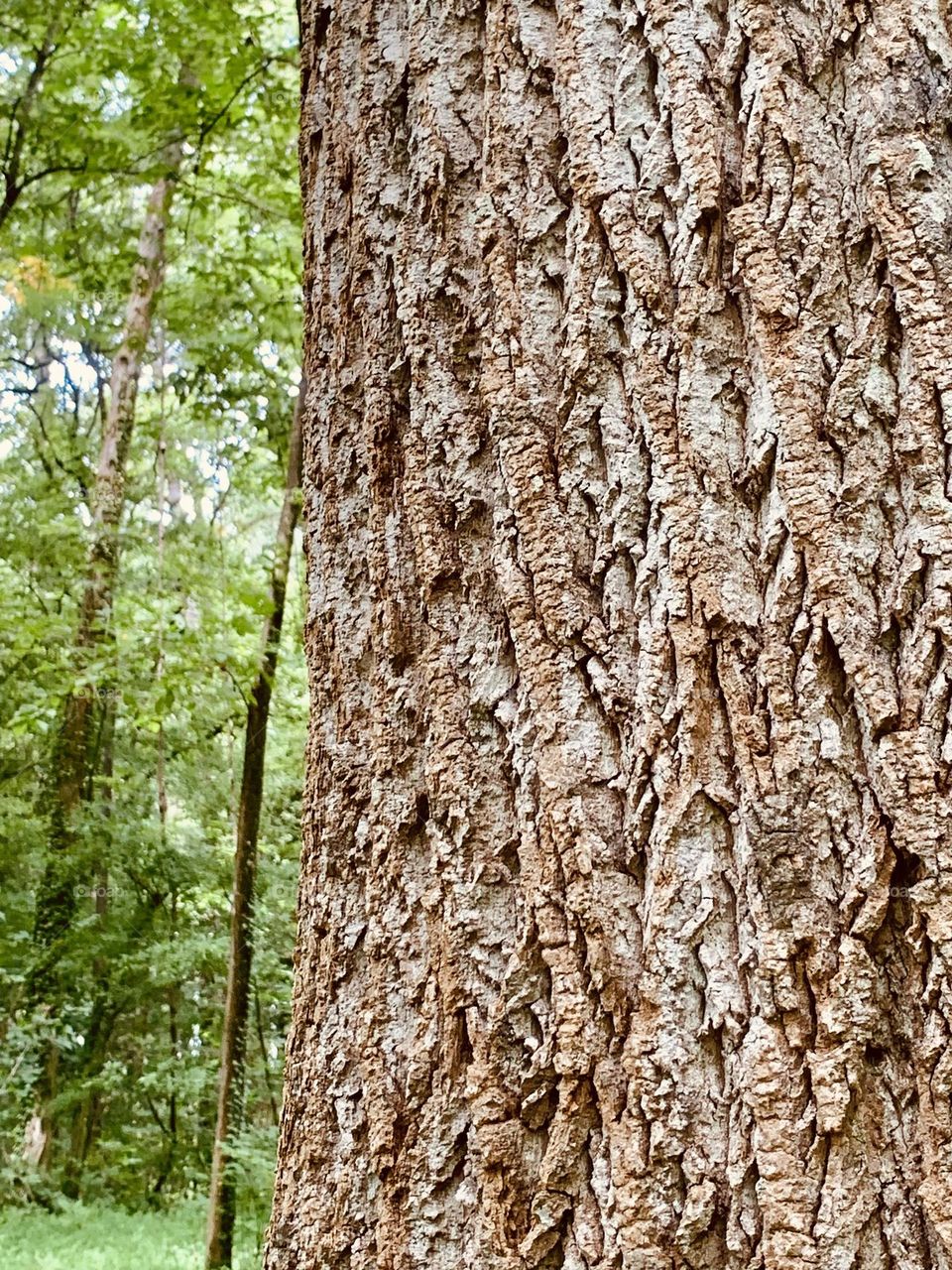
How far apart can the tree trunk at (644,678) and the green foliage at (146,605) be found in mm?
3623

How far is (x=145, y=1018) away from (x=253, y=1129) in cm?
508

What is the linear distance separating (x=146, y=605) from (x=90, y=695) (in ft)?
7.79

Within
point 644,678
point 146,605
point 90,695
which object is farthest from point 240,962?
point 644,678

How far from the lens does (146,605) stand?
6281mm

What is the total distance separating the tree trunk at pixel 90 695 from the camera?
868cm

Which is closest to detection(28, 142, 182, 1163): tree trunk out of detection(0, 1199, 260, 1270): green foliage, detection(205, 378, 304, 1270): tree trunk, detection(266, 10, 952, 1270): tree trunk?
detection(0, 1199, 260, 1270): green foliage

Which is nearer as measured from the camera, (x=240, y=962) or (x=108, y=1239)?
(x=240, y=962)

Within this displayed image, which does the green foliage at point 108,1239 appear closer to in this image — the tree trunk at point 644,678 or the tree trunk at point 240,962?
the tree trunk at point 240,962

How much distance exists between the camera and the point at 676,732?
91cm

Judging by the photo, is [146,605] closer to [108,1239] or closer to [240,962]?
[240,962]

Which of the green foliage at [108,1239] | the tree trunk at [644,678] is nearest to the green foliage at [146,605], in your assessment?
the green foliage at [108,1239]

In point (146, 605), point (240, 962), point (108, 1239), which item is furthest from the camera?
point (108, 1239)

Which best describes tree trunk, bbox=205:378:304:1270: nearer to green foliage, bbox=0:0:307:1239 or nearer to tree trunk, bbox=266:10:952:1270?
green foliage, bbox=0:0:307:1239

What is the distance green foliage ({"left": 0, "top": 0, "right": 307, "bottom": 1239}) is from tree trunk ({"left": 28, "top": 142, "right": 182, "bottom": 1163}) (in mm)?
136
